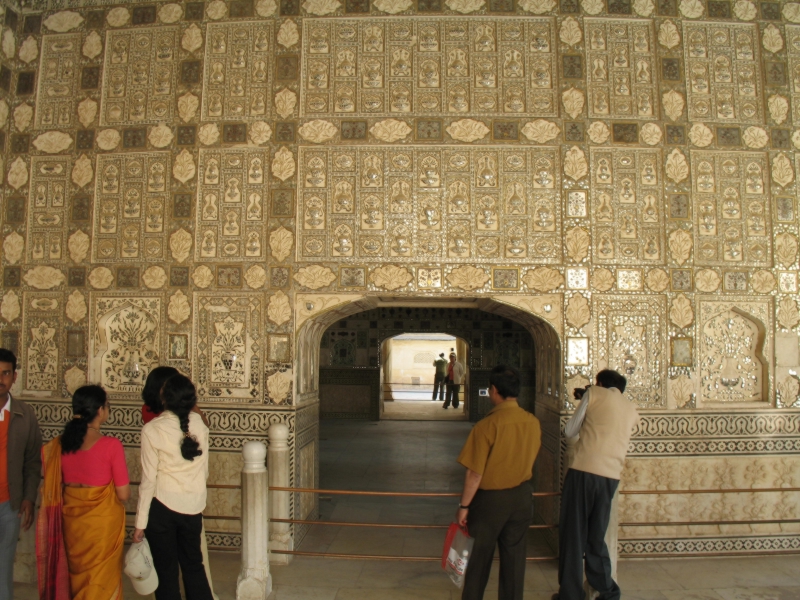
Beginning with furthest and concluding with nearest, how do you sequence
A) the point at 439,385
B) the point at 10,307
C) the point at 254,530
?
1. the point at 439,385
2. the point at 10,307
3. the point at 254,530

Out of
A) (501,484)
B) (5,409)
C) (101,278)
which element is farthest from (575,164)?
(5,409)

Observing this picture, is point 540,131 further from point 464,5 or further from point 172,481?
point 172,481

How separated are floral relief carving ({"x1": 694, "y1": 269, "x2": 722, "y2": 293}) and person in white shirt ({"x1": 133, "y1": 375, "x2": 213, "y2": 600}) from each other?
445 centimetres

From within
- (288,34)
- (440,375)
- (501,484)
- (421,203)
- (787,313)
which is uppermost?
(288,34)

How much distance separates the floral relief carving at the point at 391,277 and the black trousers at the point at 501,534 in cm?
241

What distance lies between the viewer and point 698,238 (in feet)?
17.3

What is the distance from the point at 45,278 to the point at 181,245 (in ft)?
4.65

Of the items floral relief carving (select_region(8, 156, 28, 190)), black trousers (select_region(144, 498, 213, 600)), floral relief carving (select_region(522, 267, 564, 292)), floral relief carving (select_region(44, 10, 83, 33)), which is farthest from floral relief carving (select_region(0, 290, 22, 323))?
floral relief carving (select_region(522, 267, 564, 292))

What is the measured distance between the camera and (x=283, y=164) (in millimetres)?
5348

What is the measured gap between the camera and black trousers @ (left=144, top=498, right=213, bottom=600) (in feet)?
10.2

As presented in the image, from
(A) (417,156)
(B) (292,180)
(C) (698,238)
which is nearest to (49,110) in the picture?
(B) (292,180)

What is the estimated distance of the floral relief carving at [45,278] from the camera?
5477mm

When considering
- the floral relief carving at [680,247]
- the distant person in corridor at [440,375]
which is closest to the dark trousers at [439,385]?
the distant person in corridor at [440,375]

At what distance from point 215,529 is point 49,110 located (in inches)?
174
